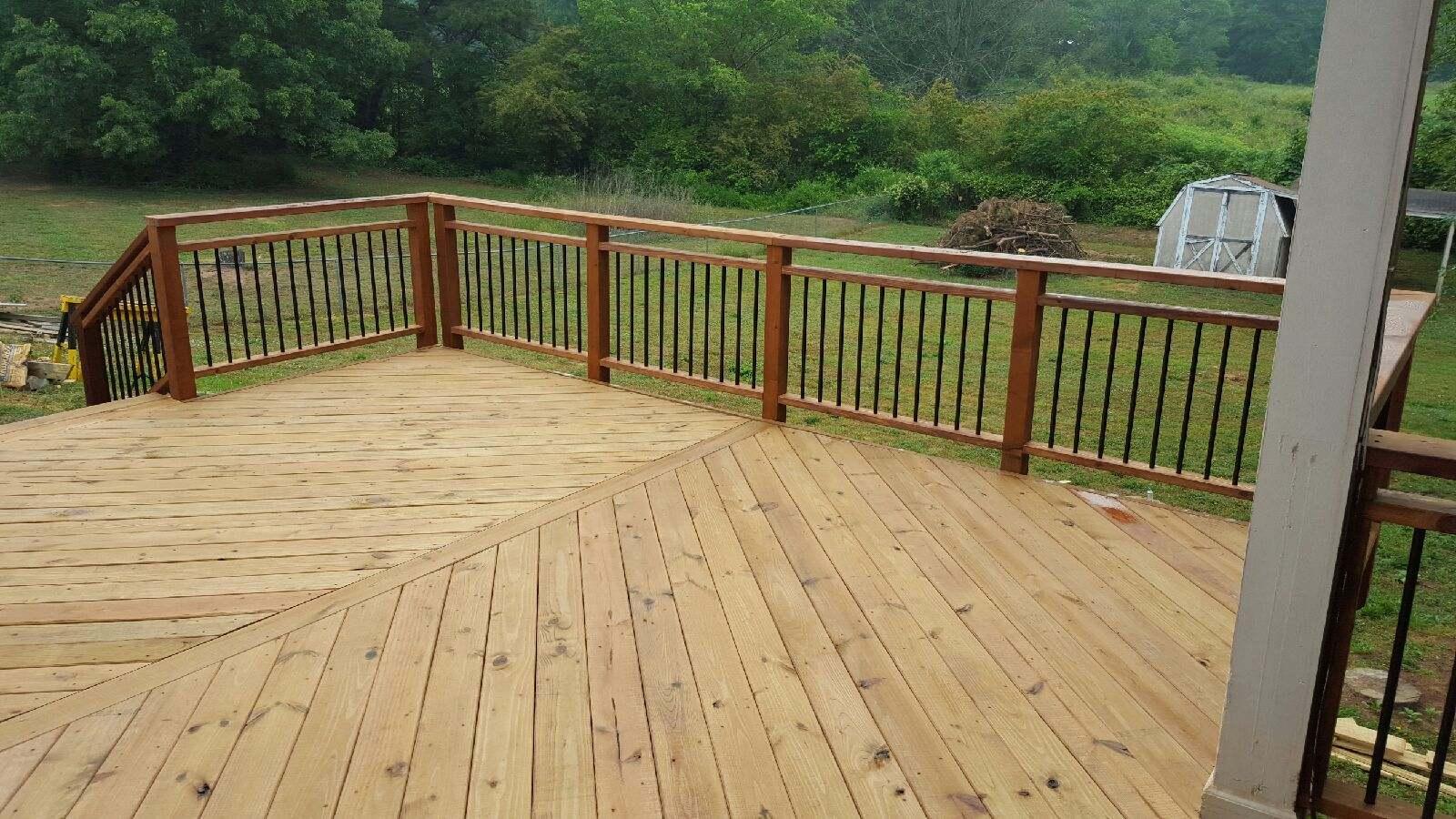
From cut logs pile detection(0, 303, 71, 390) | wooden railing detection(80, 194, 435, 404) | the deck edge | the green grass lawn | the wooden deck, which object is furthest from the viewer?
cut logs pile detection(0, 303, 71, 390)

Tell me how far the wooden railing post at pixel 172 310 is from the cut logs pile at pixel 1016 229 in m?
13.9

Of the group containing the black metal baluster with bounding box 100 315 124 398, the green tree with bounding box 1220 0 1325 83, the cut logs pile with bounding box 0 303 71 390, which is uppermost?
the green tree with bounding box 1220 0 1325 83

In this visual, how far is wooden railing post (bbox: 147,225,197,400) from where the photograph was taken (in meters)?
4.89

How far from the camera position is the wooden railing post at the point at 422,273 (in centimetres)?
595

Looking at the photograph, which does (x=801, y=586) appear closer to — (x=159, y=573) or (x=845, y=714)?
(x=845, y=714)

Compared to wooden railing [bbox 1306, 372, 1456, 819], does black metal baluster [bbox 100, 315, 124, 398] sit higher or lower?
lower

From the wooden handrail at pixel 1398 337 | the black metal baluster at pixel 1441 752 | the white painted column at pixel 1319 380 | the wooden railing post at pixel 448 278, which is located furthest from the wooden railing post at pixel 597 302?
the black metal baluster at pixel 1441 752

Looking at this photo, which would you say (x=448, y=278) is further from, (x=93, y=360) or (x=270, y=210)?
(x=93, y=360)

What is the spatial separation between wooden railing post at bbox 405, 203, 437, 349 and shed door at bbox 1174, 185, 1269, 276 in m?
14.4

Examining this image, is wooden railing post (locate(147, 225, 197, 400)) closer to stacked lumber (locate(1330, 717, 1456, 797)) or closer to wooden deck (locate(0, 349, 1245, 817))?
wooden deck (locate(0, 349, 1245, 817))

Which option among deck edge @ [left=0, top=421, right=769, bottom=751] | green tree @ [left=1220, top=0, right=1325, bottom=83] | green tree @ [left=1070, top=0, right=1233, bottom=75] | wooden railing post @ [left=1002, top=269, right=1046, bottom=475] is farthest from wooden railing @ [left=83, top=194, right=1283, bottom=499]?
green tree @ [left=1070, top=0, right=1233, bottom=75]

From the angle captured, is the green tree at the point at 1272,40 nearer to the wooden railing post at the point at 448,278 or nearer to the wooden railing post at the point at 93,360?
the wooden railing post at the point at 448,278

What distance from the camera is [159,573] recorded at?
10.7 feet

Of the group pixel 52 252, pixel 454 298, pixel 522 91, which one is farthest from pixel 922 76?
pixel 454 298
